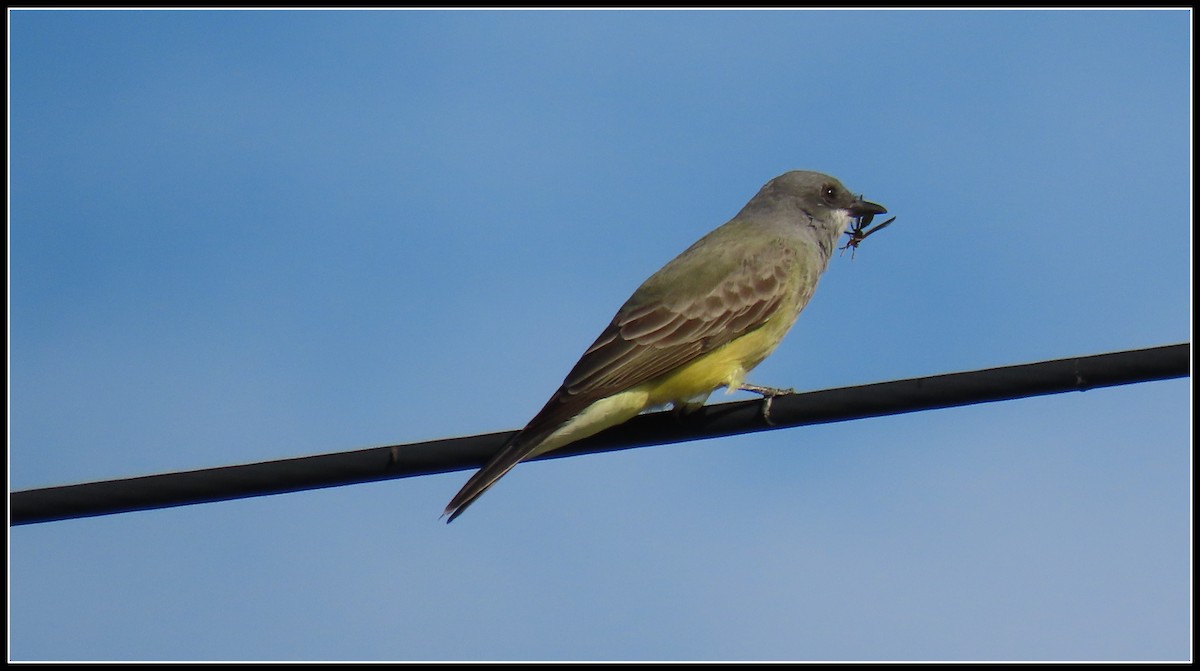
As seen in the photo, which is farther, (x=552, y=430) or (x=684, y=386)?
(x=684, y=386)

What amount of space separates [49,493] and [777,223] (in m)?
6.49

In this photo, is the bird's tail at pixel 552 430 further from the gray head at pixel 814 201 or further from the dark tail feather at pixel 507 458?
the gray head at pixel 814 201

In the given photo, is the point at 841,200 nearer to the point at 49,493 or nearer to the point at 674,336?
the point at 674,336

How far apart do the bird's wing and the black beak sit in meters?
1.24

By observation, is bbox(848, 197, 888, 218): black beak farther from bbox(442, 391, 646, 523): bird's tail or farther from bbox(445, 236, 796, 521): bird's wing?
bbox(442, 391, 646, 523): bird's tail

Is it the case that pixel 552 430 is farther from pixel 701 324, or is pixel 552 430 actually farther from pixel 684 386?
pixel 701 324

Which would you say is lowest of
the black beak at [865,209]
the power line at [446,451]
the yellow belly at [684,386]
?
the power line at [446,451]

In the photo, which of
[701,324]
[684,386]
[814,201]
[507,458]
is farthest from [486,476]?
[814,201]

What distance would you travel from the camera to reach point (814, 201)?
35.2ft

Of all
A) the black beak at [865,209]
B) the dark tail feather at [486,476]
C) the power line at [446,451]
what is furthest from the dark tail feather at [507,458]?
the black beak at [865,209]

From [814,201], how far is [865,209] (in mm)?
441

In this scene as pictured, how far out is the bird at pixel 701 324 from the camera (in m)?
7.63

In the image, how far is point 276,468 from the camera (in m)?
5.33

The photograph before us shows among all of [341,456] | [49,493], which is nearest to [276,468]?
[341,456]
